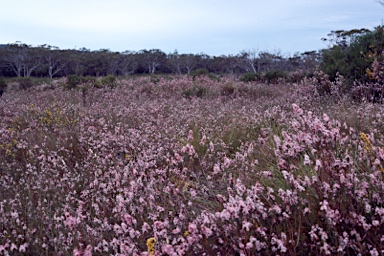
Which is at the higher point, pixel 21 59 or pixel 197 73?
pixel 21 59

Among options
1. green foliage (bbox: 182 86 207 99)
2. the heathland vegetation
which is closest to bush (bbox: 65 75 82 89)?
the heathland vegetation

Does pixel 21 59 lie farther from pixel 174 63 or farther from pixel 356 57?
pixel 356 57

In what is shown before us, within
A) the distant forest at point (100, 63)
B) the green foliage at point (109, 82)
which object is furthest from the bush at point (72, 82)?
the distant forest at point (100, 63)

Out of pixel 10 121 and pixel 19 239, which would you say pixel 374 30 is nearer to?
pixel 10 121

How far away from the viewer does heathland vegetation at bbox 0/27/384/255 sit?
2193mm

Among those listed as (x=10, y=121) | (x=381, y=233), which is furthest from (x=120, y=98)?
(x=381, y=233)

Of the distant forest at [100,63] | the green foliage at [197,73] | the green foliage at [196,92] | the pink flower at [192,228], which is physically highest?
the distant forest at [100,63]

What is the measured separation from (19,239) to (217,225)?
2.09 m

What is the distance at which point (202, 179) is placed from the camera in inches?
168

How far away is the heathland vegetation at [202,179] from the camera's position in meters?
2.19

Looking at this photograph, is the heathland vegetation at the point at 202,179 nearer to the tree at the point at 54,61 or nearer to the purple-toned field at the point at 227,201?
the purple-toned field at the point at 227,201

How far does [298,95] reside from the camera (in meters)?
9.23

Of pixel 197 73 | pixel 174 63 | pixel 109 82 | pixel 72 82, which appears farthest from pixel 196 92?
pixel 174 63

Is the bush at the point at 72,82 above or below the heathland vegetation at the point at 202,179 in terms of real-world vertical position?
above
